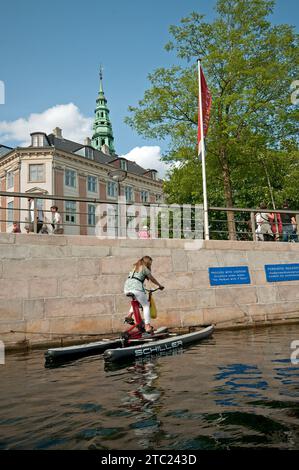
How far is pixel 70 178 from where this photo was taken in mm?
46406

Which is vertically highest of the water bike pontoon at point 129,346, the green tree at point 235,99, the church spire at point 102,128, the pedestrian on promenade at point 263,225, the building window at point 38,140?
the church spire at point 102,128

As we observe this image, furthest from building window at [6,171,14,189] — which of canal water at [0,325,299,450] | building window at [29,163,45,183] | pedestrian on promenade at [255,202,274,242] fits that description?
canal water at [0,325,299,450]

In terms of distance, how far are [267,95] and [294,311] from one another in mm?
10601

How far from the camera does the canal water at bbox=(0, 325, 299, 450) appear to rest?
302cm

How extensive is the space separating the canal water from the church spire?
6526cm

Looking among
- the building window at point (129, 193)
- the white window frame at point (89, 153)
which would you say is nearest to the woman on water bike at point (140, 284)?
the white window frame at point (89, 153)

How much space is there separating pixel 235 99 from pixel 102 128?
57.2 m

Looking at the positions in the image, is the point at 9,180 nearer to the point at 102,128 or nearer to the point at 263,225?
the point at 102,128

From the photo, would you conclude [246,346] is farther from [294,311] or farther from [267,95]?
[267,95]

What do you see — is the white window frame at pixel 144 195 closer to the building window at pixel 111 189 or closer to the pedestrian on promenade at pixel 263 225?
the building window at pixel 111 189

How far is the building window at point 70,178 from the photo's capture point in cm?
4581

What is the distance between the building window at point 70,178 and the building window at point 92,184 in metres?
2.62

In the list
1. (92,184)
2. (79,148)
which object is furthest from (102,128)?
(92,184)

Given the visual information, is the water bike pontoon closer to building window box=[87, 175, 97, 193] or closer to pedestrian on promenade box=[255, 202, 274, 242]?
pedestrian on promenade box=[255, 202, 274, 242]
